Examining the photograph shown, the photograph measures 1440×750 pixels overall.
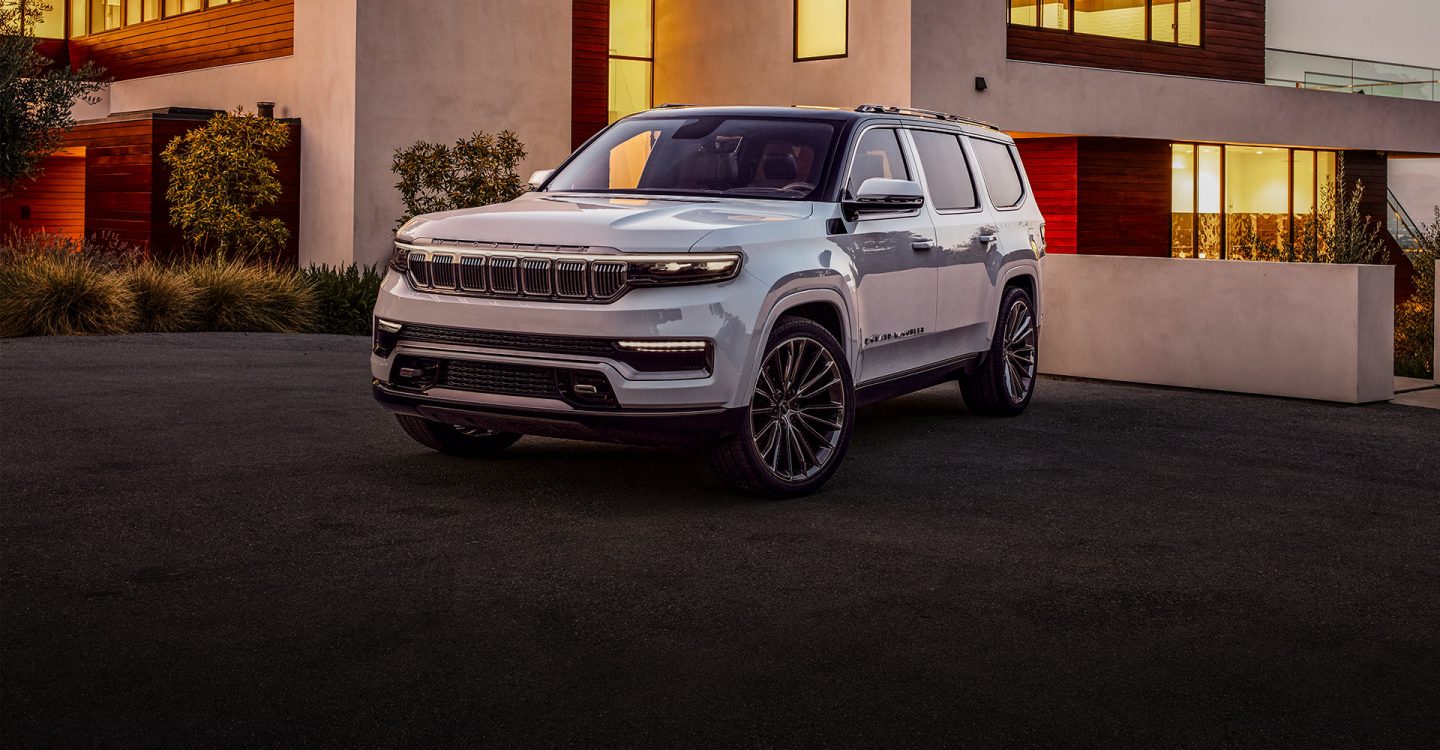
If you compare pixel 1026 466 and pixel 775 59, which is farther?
pixel 775 59

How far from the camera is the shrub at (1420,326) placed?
15.7 m

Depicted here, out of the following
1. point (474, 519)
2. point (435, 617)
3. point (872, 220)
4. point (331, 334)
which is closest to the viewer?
point (435, 617)

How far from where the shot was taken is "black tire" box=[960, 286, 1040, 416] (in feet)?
34.3

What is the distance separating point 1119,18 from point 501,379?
71.7 feet

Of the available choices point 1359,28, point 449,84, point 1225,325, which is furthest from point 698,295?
point 1359,28

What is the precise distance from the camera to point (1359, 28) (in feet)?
127

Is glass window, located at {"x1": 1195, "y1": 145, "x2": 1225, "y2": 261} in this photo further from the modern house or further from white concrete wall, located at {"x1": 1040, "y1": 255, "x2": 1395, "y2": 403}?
white concrete wall, located at {"x1": 1040, "y1": 255, "x2": 1395, "y2": 403}

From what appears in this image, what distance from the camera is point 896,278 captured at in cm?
868

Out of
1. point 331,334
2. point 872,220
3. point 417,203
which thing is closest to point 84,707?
point 872,220

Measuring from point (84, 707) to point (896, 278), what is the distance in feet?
17.5

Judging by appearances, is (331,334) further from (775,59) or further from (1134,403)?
(775,59)

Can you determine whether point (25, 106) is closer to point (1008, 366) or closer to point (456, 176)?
point (456, 176)

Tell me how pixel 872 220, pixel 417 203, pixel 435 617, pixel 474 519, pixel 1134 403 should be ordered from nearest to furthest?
pixel 435 617
pixel 474 519
pixel 872 220
pixel 1134 403
pixel 417 203

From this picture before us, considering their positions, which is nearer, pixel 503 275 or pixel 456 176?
pixel 503 275
